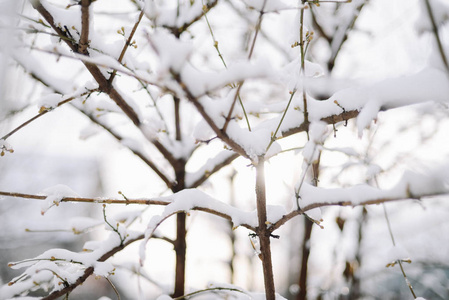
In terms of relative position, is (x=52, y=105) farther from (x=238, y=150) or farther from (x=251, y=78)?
(x=251, y=78)

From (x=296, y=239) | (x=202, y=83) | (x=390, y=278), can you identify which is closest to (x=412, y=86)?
(x=202, y=83)

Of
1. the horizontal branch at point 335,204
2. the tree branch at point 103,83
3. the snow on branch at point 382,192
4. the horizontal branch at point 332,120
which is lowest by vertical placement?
the horizontal branch at point 335,204

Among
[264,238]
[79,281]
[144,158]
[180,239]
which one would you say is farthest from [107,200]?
[180,239]

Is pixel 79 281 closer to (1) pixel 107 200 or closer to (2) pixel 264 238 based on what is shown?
(1) pixel 107 200

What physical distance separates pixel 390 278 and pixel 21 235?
1108cm

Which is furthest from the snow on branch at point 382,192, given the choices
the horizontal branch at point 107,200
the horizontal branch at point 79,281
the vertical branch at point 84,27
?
the vertical branch at point 84,27

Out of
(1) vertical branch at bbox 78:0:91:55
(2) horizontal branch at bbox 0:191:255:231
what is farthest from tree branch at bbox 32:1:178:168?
(2) horizontal branch at bbox 0:191:255:231

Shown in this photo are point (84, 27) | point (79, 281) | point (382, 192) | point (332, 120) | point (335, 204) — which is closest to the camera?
point (382, 192)

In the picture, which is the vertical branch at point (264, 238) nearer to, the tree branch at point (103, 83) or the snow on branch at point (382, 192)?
the snow on branch at point (382, 192)

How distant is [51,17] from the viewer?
1.13 metres

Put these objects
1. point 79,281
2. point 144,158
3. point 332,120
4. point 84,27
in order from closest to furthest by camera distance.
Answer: point 84,27, point 332,120, point 79,281, point 144,158

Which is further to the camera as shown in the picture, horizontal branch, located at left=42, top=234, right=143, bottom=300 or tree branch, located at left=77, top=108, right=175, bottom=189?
tree branch, located at left=77, top=108, right=175, bottom=189

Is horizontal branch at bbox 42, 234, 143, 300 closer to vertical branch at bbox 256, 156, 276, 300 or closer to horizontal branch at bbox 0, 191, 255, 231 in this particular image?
horizontal branch at bbox 0, 191, 255, 231

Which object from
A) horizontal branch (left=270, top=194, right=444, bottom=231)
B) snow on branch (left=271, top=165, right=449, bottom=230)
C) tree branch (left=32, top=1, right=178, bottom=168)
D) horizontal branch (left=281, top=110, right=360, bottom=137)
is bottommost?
horizontal branch (left=270, top=194, right=444, bottom=231)
